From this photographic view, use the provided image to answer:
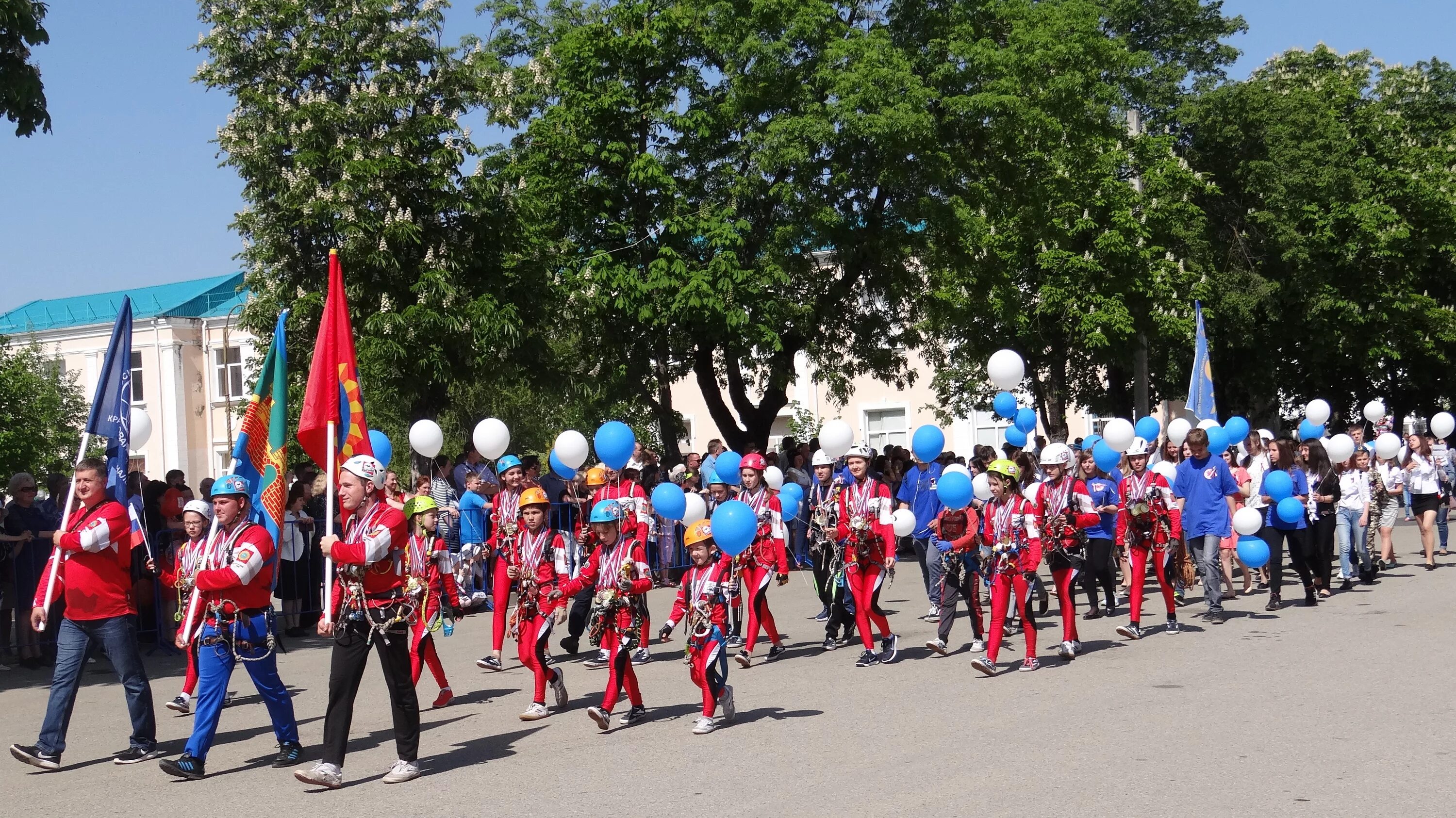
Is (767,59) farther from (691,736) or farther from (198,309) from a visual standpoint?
(198,309)

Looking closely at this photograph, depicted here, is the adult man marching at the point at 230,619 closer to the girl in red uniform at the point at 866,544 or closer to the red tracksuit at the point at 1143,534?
the girl in red uniform at the point at 866,544

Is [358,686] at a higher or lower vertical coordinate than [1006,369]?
lower

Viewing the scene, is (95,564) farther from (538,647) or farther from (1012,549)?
(1012,549)

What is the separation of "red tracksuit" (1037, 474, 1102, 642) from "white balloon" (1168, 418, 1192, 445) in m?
6.94

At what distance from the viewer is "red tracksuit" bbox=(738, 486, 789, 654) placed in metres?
11.5

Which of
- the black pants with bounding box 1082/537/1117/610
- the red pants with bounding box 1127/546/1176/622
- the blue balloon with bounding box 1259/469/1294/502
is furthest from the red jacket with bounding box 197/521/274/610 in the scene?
the blue balloon with bounding box 1259/469/1294/502

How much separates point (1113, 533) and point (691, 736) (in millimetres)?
6286

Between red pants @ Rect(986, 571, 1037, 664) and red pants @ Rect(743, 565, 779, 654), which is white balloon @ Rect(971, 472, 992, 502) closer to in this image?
red pants @ Rect(986, 571, 1037, 664)

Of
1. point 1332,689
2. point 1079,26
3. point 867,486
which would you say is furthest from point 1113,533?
point 1079,26

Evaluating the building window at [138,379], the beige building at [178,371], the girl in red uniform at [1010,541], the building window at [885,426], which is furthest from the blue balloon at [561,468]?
the building window at [138,379]

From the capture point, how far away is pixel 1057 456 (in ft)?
37.0

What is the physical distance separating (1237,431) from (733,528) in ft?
31.9

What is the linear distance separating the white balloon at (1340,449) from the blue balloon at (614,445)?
8.52m

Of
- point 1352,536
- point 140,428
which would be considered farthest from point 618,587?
point 1352,536
